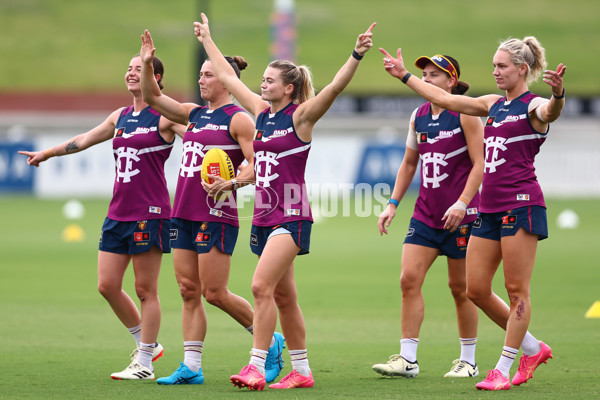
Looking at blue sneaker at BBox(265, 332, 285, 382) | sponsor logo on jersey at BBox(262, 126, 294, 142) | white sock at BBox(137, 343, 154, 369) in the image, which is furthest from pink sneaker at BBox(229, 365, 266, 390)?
sponsor logo on jersey at BBox(262, 126, 294, 142)

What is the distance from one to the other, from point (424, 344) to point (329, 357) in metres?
1.18

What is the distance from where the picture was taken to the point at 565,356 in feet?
29.2

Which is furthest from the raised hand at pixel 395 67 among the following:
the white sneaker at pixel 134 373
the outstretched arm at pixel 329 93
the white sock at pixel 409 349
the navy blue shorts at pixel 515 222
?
the white sneaker at pixel 134 373

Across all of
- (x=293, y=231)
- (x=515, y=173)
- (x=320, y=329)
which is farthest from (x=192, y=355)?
(x=320, y=329)

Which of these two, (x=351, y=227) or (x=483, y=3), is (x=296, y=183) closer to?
(x=351, y=227)

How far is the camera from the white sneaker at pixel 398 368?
791 centimetres

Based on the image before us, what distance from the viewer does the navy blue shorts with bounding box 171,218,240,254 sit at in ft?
25.7

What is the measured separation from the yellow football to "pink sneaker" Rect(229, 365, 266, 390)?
1.47m

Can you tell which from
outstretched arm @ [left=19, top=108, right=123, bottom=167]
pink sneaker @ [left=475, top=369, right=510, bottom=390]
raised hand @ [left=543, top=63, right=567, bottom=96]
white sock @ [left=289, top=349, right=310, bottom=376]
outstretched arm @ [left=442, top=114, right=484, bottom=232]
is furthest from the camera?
outstretched arm @ [left=19, top=108, right=123, bottom=167]

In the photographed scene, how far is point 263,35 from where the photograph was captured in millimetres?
65875

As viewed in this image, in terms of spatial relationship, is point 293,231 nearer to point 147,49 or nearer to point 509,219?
point 509,219

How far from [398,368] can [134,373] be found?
6.90 feet

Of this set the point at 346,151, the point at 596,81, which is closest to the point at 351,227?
the point at 346,151

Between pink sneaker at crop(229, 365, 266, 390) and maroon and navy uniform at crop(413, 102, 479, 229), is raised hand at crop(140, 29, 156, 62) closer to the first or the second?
maroon and navy uniform at crop(413, 102, 479, 229)
